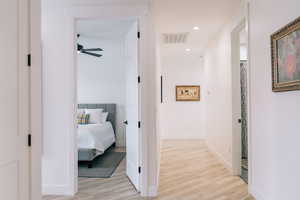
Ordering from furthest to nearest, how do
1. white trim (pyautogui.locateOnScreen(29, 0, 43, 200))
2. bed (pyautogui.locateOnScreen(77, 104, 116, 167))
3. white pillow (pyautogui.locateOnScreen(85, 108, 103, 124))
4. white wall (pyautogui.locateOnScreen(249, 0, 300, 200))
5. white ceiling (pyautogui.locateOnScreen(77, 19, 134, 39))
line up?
white pillow (pyautogui.locateOnScreen(85, 108, 103, 124)) → white ceiling (pyautogui.locateOnScreen(77, 19, 134, 39)) → bed (pyautogui.locateOnScreen(77, 104, 116, 167)) → white wall (pyautogui.locateOnScreen(249, 0, 300, 200)) → white trim (pyautogui.locateOnScreen(29, 0, 43, 200))

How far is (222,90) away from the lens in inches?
194

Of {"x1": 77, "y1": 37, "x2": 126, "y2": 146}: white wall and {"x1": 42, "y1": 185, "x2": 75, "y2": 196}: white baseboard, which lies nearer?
{"x1": 42, "y1": 185, "x2": 75, "y2": 196}: white baseboard

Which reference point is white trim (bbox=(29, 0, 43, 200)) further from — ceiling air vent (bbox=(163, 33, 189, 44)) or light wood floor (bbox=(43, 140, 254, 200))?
ceiling air vent (bbox=(163, 33, 189, 44))

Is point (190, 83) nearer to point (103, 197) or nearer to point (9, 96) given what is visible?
point (103, 197)

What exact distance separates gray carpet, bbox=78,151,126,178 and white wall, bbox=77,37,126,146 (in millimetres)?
1456

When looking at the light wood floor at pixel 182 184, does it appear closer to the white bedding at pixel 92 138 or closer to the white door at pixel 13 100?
the white bedding at pixel 92 138

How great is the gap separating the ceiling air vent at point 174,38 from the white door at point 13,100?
4.21 m

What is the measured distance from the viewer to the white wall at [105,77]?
6.86m

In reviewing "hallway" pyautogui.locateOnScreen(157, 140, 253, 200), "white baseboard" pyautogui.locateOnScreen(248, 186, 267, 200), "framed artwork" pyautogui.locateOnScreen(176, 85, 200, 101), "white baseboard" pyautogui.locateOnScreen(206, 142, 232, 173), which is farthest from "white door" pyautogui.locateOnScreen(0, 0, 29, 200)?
"framed artwork" pyautogui.locateOnScreen(176, 85, 200, 101)

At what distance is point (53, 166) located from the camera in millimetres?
3307

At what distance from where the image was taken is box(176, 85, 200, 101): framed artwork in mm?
8109

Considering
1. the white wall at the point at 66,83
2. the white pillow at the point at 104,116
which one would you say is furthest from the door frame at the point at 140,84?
the white pillow at the point at 104,116

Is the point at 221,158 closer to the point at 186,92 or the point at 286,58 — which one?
the point at 286,58

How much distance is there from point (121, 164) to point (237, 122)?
96.5 inches
